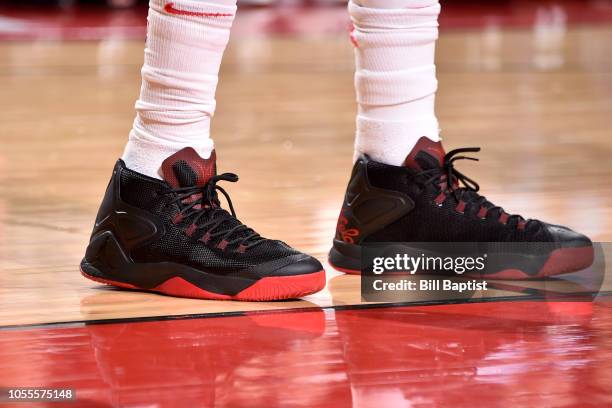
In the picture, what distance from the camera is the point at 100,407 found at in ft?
2.85

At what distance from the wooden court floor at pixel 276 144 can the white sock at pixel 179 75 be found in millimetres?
149

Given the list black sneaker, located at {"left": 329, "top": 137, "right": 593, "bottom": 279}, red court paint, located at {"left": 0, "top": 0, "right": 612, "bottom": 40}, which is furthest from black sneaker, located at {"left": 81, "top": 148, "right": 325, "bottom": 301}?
red court paint, located at {"left": 0, "top": 0, "right": 612, "bottom": 40}

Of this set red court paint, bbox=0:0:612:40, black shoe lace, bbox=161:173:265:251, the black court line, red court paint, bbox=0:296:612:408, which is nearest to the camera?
red court paint, bbox=0:296:612:408

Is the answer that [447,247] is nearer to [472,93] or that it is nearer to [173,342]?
[173,342]

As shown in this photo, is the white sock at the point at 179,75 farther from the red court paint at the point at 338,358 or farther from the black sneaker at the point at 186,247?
the red court paint at the point at 338,358

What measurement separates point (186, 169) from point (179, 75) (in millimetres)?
92

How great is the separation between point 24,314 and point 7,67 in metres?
2.81

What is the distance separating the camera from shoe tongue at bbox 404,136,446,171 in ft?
4.27

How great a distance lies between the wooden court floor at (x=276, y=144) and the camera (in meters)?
1.30

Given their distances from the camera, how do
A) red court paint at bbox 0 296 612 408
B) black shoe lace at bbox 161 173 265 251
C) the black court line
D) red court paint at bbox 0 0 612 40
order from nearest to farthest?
red court paint at bbox 0 296 612 408
the black court line
black shoe lace at bbox 161 173 265 251
red court paint at bbox 0 0 612 40

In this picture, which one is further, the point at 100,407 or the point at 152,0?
the point at 152,0

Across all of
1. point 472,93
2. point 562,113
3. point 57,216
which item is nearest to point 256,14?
point 472,93

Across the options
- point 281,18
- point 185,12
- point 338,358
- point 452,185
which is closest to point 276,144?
point 452,185

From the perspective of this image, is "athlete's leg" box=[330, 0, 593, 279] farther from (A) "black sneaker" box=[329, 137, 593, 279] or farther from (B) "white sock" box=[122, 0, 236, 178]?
(B) "white sock" box=[122, 0, 236, 178]
